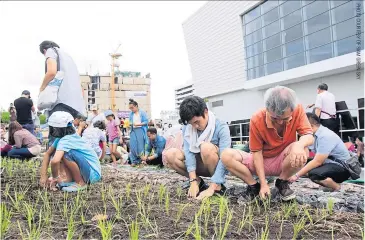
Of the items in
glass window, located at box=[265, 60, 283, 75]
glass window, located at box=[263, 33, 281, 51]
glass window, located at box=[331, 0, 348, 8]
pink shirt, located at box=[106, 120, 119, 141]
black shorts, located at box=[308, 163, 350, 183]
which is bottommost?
black shorts, located at box=[308, 163, 350, 183]

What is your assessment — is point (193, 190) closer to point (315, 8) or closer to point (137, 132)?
point (137, 132)

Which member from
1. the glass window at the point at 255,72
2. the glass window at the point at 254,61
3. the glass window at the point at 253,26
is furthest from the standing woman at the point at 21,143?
the glass window at the point at 253,26

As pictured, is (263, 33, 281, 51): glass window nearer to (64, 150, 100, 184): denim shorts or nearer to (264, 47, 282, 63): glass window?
(264, 47, 282, 63): glass window

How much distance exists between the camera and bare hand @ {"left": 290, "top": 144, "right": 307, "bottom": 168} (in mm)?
2582

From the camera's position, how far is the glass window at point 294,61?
1659 centimetres

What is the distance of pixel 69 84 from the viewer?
4.01 meters

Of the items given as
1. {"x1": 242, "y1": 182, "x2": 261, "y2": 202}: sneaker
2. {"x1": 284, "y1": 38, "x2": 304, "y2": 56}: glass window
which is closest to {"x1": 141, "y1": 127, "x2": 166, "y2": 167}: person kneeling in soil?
{"x1": 242, "y1": 182, "x2": 261, "y2": 202}: sneaker

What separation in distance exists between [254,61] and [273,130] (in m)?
18.6

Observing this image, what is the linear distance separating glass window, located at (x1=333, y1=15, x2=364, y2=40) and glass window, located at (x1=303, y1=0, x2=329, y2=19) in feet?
3.44

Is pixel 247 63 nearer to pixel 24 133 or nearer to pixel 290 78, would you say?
pixel 290 78

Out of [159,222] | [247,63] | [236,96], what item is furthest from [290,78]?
[159,222]

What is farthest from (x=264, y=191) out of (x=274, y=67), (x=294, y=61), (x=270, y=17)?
(x=270, y=17)

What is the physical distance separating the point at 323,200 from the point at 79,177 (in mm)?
2091

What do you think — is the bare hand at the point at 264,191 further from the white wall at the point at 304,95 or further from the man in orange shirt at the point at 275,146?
the white wall at the point at 304,95
